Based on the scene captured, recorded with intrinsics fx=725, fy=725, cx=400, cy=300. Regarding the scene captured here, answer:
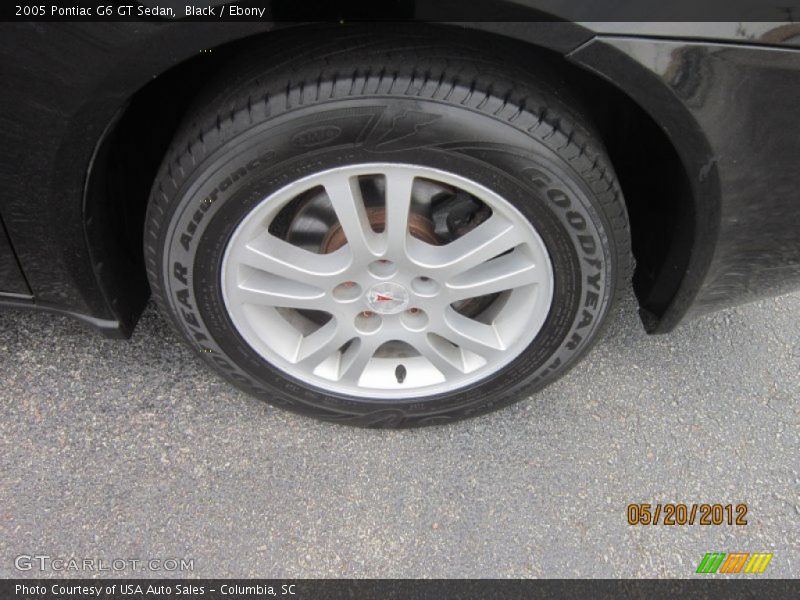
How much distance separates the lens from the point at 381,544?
1.74 meters

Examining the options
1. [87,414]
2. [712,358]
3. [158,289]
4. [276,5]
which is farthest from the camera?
[712,358]

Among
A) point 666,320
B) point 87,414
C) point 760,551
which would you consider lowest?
point 87,414

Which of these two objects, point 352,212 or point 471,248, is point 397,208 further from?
point 471,248

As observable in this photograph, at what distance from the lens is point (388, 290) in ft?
5.63

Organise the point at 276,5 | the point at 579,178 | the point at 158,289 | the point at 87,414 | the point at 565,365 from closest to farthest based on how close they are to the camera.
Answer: the point at 276,5 < the point at 579,178 < the point at 158,289 < the point at 565,365 < the point at 87,414

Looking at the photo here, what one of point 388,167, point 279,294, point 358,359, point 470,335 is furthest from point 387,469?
point 388,167

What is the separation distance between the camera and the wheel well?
1557mm

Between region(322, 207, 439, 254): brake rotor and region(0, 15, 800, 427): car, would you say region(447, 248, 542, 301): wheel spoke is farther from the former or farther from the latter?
region(322, 207, 439, 254): brake rotor

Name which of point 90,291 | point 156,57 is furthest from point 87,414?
point 156,57

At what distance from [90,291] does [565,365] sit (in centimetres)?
119

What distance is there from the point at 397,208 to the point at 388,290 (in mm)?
243

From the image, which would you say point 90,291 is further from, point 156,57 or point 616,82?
point 616,82

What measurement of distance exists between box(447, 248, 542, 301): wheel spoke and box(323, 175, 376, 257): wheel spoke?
233 mm
